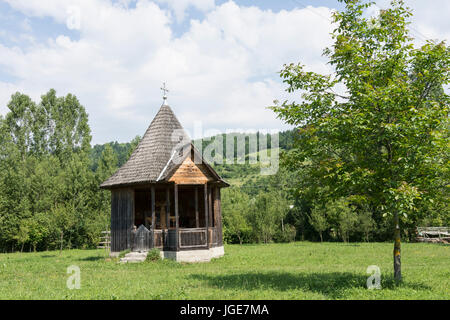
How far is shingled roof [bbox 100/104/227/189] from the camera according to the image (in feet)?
68.8

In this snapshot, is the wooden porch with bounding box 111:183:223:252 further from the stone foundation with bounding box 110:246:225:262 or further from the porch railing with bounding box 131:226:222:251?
the stone foundation with bounding box 110:246:225:262

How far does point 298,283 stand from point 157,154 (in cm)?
1272

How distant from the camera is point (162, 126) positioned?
2370 cm

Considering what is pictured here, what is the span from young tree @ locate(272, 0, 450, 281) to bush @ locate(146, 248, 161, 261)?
10.9m

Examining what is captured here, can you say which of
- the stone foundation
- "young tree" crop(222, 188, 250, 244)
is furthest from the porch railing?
"young tree" crop(222, 188, 250, 244)

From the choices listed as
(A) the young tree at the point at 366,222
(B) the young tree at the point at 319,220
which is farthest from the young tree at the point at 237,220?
(A) the young tree at the point at 366,222

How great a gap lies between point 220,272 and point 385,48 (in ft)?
32.9

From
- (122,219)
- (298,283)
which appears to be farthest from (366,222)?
(298,283)

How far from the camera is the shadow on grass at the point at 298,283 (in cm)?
1073

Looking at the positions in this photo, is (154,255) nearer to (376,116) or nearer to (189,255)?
(189,255)

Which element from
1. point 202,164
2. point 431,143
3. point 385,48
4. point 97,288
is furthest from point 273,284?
point 202,164

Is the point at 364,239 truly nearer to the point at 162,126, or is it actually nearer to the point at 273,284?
the point at 162,126

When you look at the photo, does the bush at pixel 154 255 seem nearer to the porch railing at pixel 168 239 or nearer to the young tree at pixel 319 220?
the porch railing at pixel 168 239

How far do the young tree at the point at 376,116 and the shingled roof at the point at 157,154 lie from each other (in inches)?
415
